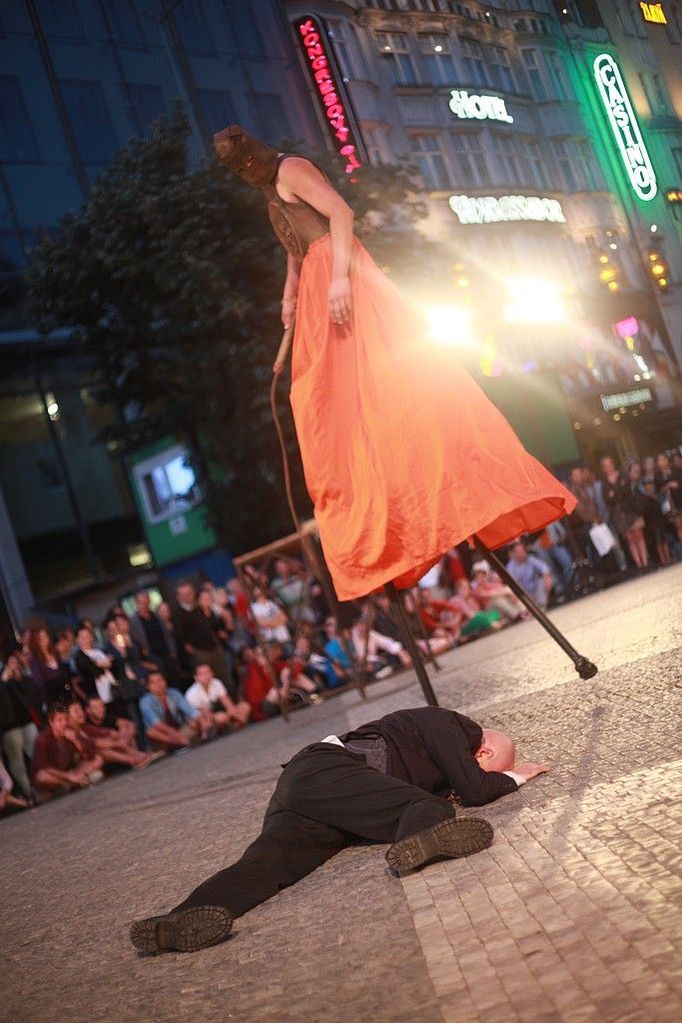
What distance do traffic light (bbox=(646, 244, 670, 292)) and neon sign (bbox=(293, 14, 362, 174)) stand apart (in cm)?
1225

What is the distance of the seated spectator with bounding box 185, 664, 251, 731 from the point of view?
1188 cm

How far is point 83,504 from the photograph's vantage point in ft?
87.0

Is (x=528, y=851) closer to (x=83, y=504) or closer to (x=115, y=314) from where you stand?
(x=115, y=314)

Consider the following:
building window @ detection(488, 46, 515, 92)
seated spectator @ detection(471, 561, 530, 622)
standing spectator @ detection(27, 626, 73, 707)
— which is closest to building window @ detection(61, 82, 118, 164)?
building window @ detection(488, 46, 515, 92)

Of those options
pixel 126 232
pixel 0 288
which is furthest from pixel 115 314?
pixel 0 288

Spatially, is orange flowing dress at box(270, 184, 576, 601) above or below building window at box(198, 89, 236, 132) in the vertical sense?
below

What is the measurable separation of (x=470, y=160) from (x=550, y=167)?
359cm

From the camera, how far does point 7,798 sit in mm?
10242

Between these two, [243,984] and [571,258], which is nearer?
[243,984]

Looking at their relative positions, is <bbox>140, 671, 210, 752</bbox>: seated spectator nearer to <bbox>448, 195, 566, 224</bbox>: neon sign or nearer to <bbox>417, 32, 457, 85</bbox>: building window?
<bbox>448, 195, 566, 224</bbox>: neon sign

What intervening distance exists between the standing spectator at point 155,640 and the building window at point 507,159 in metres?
25.9

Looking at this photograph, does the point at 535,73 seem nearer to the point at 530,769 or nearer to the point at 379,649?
the point at 379,649

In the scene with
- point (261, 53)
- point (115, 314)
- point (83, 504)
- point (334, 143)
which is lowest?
point (83, 504)

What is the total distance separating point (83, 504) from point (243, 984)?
24556 mm
